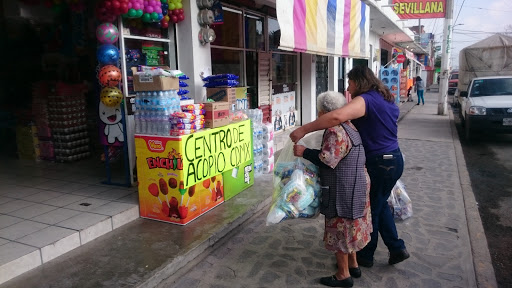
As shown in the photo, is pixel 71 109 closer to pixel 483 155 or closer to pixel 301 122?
pixel 301 122

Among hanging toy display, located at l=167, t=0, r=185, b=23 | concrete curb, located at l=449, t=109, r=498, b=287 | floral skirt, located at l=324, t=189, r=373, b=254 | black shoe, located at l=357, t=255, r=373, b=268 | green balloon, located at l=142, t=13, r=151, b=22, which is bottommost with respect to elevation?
concrete curb, located at l=449, t=109, r=498, b=287

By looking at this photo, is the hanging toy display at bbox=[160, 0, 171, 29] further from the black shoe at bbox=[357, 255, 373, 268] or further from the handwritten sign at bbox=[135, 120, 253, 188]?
the black shoe at bbox=[357, 255, 373, 268]

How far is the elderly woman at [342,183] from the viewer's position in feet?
9.43

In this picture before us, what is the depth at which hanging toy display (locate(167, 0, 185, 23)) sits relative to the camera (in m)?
5.20

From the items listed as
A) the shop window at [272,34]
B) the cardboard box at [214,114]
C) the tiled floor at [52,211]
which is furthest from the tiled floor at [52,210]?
the shop window at [272,34]

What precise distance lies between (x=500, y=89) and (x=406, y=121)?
364 centimetres

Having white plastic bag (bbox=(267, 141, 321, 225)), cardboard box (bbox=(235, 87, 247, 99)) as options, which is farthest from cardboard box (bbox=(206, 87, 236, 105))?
white plastic bag (bbox=(267, 141, 321, 225))

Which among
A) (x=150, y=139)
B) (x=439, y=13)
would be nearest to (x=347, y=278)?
(x=150, y=139)

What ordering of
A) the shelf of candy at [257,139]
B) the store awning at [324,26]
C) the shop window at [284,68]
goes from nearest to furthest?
the store awning at [324,26]
the shelf of candy at [257,139]
the shop window at [284,68]

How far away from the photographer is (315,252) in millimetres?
3799

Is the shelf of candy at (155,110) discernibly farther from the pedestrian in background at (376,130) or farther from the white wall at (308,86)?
the white wall at (308,86)

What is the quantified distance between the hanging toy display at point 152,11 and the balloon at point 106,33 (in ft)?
1.43

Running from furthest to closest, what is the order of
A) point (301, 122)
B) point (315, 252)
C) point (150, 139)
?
point (301, 122) → point (150, 139) → point (315, 252)

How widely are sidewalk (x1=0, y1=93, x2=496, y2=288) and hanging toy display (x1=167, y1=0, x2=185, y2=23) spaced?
2.68 m
